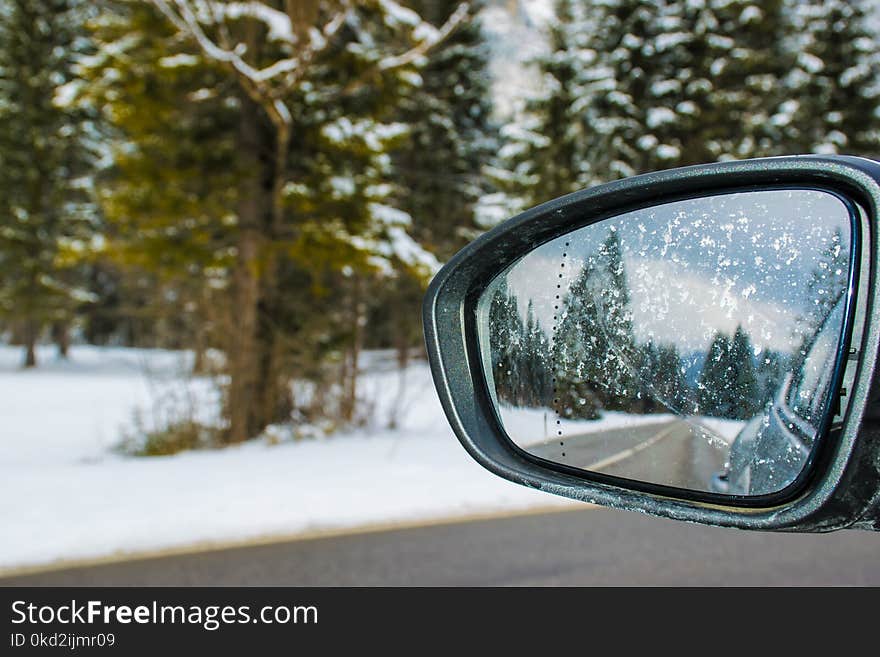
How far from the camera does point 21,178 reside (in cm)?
2497

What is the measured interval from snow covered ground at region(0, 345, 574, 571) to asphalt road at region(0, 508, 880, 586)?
1.23 ft

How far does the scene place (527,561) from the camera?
4.10m

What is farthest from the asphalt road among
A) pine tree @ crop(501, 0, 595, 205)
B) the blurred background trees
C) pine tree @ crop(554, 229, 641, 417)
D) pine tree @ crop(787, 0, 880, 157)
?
pine tree @ crop(787, 0, 880, 157)

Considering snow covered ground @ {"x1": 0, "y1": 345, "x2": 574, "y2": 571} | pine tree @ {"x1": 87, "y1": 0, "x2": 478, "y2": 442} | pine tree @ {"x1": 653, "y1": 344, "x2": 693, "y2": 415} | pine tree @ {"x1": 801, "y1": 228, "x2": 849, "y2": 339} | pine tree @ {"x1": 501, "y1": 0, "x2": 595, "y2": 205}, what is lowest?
snow covered ground @ {"x1": 0, "y1": 345, "x2": 574, "y2": 571}

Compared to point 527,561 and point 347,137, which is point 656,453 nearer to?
point 527,561

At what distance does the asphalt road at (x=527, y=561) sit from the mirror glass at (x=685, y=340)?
2979 millimetres

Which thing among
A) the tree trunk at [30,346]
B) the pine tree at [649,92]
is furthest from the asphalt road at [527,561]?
the tree trunk at [30,346]

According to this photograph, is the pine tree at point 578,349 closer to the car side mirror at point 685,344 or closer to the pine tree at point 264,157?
the car side mirror at point 685,344

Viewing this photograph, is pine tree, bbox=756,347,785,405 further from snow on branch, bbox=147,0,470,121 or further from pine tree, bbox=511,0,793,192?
pine tree, bbox=511,0,793,192

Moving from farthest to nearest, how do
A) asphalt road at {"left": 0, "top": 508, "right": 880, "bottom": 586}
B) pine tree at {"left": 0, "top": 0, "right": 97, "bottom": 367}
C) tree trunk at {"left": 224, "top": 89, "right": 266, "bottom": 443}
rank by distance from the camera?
1. pine tree at {"left": 0, "top": 0, "right": 97, "bottom": 367}
2. tree trunk at {"left": 224, "top": 89, "right": 266, "bottom": 443}
3. asphalt road at {"left": 0, "top": 508, "right": 880, "bottom": 586}

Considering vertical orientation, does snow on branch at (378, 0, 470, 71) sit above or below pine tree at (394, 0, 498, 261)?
below

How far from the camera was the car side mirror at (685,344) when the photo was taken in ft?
2.51

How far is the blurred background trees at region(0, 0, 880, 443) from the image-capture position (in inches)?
323
